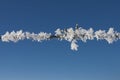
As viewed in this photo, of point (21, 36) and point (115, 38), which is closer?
point (115, 38)

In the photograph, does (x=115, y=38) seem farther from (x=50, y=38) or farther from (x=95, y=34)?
(x=50, y=38)

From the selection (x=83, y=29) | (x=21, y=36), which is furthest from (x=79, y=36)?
(x=21, y=36)

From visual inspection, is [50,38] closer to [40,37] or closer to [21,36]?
[40,37]

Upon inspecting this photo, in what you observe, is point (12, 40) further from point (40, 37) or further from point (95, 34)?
point (95, 34)

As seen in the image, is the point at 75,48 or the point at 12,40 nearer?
the point at 75,48

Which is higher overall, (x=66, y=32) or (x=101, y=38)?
(x=66, y=32)

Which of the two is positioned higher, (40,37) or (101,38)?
(40,37)

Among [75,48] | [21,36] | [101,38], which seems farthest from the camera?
[21,36]

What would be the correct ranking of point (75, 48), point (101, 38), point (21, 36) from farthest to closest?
point (21, 36) < point (75, 48) < point (101, 38)

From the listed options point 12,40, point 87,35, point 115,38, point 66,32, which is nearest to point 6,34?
point 12,40
